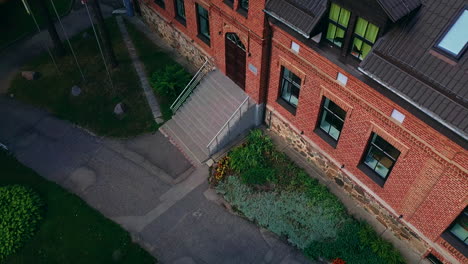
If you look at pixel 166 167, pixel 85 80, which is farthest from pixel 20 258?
pixel 85 80

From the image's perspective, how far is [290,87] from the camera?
15102 millimetres

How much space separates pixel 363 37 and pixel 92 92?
14007 mm

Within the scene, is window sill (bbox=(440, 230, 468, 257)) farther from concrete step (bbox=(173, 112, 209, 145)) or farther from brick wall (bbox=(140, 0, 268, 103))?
concrete step (bbox=(173, 112, 209, 145))

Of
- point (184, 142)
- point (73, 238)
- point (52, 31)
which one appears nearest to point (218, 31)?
point (184, 142)

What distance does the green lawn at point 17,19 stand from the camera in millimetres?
22875

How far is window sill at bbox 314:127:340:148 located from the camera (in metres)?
14.5

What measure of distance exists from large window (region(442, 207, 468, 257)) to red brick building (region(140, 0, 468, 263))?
→ 3cm

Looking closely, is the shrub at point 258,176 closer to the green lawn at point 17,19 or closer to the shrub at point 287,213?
the shrub at point 287,213

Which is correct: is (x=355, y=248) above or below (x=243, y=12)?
below

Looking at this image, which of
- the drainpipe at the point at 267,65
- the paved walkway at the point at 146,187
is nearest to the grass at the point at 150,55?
the paved walkway at the point at 146,187

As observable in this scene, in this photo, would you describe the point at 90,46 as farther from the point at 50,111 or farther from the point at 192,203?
the point at 192,203

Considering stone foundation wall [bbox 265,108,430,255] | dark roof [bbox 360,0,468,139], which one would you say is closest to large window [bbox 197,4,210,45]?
stone foundation wall [bbox 265,108,430,255]

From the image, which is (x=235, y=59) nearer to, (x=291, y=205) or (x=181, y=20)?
(x=181, y=20)

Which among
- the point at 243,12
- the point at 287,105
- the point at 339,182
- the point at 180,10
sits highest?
the point at 243,12
